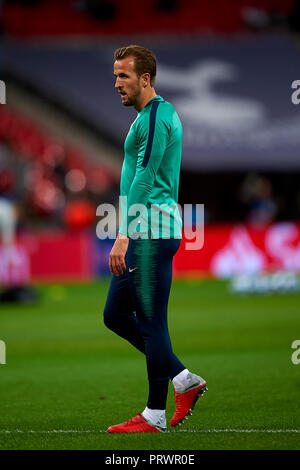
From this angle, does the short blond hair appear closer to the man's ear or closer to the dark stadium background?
the man's ear

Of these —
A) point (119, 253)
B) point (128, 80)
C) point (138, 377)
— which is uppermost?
point (128, 80)

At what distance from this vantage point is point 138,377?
7902mm

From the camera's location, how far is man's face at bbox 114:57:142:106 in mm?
5215

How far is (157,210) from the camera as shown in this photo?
521 cm

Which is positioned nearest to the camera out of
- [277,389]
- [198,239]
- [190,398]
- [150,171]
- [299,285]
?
[150,171]

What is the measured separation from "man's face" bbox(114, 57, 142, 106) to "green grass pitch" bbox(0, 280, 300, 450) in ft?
6.60

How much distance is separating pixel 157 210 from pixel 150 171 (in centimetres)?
27

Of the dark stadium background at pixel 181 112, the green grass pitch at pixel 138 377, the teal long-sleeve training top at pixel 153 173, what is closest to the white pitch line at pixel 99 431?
the green grass pitch at pixel 138 377

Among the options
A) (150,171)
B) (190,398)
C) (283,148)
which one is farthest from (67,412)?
(283,148)

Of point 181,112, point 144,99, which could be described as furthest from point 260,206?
point 144,99

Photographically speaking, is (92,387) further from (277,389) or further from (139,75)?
(139,75)

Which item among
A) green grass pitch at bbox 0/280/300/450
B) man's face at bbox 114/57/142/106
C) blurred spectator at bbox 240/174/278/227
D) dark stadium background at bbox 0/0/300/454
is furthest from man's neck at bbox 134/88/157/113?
dark stadium background at bbox 0/0/300/454

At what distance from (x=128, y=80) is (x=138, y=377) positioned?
136 inches

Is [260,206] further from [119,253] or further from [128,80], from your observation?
[119,253]
